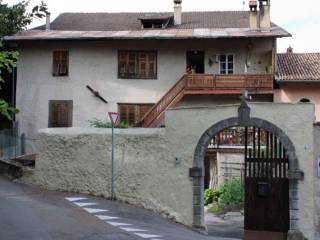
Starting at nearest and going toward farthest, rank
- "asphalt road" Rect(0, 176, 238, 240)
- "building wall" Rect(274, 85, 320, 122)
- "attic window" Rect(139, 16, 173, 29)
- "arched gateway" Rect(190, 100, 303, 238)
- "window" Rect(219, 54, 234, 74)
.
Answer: "asphalt road" Rect(0, 176, 238, 240) → "arched gateway" Rect(190, 100, 303, 238) → "window" Rect(219, 54, 234, 74) → "building wall" Rect(274, 85, 320, 122) → "attic window" Rect(139, 16, 173, 29)

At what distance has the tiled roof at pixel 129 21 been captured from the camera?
30875 mm

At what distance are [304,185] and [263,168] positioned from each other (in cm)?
143

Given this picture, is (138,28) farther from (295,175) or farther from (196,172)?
(295,175)

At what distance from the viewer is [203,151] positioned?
17.5 m

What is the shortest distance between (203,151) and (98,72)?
42.5 ft

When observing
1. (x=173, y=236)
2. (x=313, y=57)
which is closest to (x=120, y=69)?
(x=313, y=57)

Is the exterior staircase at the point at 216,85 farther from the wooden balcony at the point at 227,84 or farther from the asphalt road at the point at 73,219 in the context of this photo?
the asphalt road at the point at 73,219

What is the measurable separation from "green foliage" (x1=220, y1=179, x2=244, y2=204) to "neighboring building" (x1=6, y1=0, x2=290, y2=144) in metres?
4.16

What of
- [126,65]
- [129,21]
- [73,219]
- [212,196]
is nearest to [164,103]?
[126,65]

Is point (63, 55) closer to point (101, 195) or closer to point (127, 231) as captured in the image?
point (101, 195)

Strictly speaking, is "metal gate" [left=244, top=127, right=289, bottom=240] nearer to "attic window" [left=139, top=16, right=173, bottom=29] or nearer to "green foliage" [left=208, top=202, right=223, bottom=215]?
"green foliage" [left=208, top=202, right=223, bottom=215]

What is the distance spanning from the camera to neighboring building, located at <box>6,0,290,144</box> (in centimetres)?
2823

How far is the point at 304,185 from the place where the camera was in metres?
16.9

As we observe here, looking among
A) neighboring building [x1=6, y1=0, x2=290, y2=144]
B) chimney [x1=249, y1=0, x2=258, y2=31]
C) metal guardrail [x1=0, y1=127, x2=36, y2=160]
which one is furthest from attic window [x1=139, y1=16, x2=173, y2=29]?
metal guardrail [x1=0, y1=127, x2=36, y2=160]
